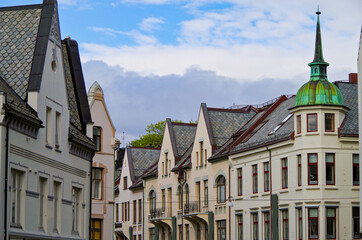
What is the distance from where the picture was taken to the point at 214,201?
2908 inches

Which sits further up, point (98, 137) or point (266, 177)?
point (98, 137)

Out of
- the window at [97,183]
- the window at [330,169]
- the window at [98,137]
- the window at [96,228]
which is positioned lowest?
the window at [96,228]

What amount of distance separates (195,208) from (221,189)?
174 inches

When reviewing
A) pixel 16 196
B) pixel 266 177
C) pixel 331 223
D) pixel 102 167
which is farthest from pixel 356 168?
pixel 16 196

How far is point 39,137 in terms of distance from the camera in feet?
114

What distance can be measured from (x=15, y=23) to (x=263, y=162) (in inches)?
1302

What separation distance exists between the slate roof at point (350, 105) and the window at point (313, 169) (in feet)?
8.46

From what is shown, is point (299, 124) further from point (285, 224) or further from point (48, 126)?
point (48, 126)

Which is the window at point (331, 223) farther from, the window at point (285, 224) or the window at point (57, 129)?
the window at point (57, 129)

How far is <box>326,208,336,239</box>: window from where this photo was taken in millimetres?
61031

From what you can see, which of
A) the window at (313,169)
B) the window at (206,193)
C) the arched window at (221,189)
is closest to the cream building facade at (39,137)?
the window at (313,169)

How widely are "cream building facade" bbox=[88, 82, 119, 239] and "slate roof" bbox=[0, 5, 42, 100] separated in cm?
2142

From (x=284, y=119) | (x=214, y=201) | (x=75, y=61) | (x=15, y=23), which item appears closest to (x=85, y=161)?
(x=75, y=61)

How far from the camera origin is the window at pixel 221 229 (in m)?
72.3
